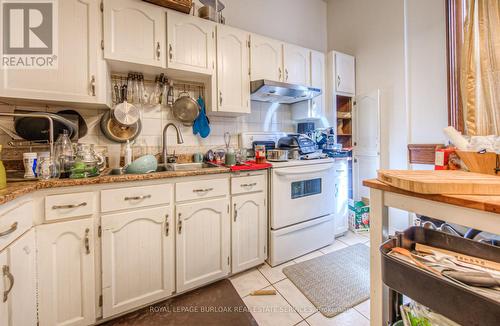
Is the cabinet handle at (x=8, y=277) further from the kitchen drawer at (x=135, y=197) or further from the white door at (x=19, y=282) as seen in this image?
the kitchen drawer at (x=135, y=197)

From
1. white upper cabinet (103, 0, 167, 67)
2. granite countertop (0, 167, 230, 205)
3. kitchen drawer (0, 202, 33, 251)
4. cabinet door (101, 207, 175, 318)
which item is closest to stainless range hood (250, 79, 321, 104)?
white upper cabinet (103, 0, 167, 67)

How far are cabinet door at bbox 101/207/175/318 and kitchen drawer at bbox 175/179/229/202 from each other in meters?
0.14

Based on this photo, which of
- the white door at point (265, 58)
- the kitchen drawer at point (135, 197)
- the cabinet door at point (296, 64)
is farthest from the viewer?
the cabinet door at point (296, 64)

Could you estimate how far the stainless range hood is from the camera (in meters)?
1.98

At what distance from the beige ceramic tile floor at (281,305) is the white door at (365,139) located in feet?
5.10

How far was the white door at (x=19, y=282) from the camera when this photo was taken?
875mm

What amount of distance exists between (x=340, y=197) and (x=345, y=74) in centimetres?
157

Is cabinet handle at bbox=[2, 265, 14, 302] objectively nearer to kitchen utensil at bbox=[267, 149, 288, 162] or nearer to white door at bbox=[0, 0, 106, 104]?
white door at bbox=[0, 0, 106, 104]

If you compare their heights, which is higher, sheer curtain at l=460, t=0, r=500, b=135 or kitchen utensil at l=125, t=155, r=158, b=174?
sheer curtain at l=460, t=0, r=500, b=135

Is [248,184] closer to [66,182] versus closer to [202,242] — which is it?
[202,242]

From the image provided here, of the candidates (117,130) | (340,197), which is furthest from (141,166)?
(340,197)

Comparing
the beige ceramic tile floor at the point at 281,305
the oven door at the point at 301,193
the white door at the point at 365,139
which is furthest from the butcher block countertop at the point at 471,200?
the white door at the point at 365,139

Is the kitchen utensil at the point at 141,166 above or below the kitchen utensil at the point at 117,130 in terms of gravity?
below

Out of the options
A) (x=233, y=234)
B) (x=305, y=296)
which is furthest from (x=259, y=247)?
(x=305, y=296)
